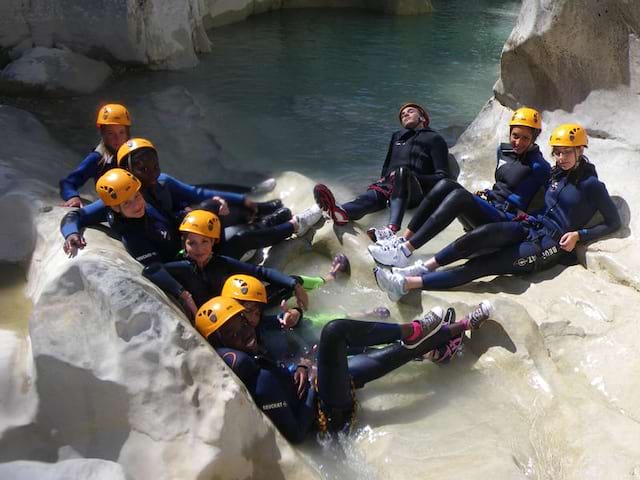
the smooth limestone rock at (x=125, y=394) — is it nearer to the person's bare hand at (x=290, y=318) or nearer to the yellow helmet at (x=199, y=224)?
the yellow helmet at (x=199, y=224)

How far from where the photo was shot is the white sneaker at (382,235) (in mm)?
4633

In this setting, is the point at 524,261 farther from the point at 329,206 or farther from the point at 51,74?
the point at 51,74

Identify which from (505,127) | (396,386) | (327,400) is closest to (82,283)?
(327,400)

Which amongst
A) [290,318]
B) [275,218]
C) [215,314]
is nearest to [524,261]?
[290,318]

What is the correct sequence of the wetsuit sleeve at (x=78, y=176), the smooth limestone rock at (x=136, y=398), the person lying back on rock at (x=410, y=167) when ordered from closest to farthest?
the smooth limestone rock at (x=136, y=398) → the wetsuit sleeve at (x=78, y=176) → the person lying back on rock at (x=410, y=167)

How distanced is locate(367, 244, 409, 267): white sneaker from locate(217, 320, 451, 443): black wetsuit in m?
0.91

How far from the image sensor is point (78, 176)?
441 cm

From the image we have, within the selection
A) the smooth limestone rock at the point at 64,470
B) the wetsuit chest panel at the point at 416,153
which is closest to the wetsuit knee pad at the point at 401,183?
the wetsuit chest panel at the point at 416,153

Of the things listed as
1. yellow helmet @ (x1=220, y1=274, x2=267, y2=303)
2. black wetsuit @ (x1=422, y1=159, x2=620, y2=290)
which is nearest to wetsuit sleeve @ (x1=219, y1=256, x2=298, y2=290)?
yellow helmet @ (x1=220, y1=274, x2=267, y2=303)

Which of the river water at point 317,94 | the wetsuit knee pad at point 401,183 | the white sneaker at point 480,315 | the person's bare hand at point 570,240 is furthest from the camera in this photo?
the river water at point 317,94

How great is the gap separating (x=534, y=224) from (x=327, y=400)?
2124 millimetres

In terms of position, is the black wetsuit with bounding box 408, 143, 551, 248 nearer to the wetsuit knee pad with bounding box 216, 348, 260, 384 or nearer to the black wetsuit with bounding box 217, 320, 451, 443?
the black wetsuit with bounding box 217, 320, 451, 443

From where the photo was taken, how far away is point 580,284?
413 centimetres

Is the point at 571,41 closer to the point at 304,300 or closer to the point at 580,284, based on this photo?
the point at 580,284
